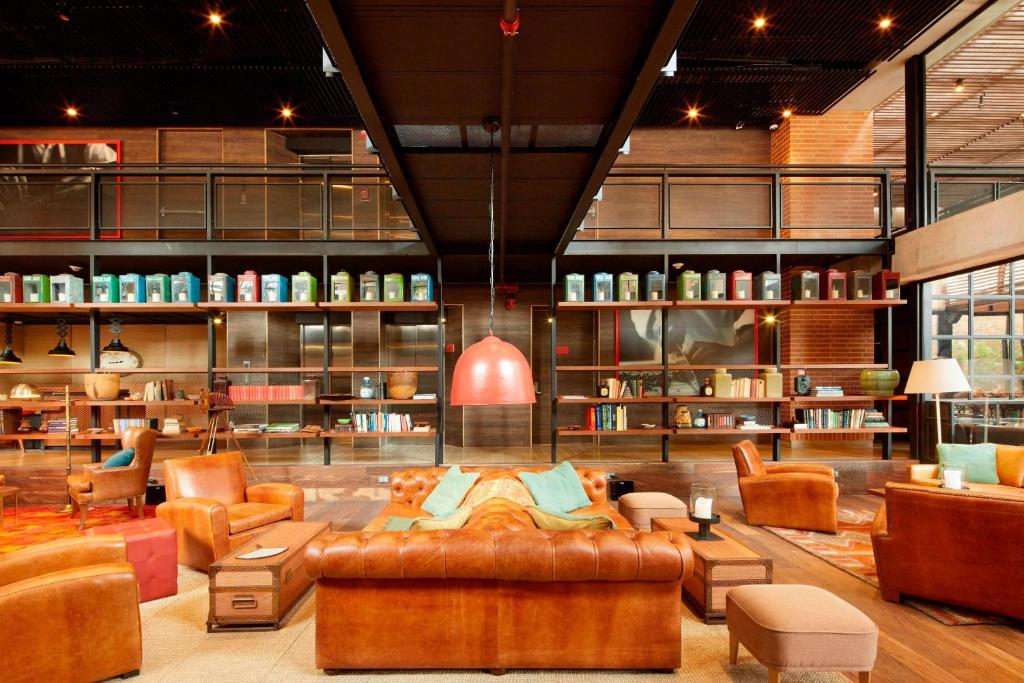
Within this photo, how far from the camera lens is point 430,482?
479 centimetres

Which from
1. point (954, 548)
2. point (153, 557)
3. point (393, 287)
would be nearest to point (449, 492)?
point (153, 557)

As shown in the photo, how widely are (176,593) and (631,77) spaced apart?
453 cm

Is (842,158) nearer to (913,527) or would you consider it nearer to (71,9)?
(913,527)

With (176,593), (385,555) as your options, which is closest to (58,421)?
(176,593)

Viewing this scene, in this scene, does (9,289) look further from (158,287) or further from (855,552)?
(855,552)

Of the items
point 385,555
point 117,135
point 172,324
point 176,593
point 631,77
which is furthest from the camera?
point 172,324

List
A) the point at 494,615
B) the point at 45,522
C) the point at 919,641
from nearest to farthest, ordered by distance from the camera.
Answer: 1. the point at 494,615
2. the point at 919,641
3. the point at 45,522

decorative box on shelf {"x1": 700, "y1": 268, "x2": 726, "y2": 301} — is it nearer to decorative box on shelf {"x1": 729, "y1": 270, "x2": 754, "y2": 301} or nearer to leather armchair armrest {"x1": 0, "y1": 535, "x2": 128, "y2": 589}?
decorative box on shelf {"x1": 729, "y1": 270, "x2": 754, "y2": 301}

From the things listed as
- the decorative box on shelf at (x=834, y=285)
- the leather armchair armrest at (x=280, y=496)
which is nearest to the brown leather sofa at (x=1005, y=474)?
the decorative box on shelf at (x=834, y=285)

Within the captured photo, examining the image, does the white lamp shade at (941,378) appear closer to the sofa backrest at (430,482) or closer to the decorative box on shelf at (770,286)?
the decorative box on shelf at (770,286)

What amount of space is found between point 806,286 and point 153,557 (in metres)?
7.28

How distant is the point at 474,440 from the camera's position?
331 inches

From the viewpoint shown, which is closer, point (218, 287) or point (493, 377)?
Answer: point (493, 377)

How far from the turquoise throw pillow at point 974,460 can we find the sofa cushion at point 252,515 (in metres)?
6.23
